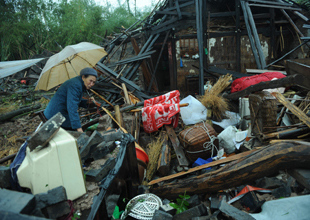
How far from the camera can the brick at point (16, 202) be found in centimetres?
100

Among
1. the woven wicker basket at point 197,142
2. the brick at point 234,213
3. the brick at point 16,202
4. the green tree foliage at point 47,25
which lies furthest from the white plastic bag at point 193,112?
the green tree foliage at point 47,25

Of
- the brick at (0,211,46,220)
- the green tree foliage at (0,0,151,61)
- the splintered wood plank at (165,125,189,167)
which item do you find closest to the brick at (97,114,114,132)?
the splintered wood plank at (165,125,189,167)

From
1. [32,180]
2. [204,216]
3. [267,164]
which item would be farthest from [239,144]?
[32,180]

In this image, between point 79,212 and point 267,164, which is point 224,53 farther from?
point 79,212

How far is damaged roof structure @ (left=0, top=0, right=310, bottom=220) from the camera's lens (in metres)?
1.46

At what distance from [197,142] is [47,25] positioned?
18.1 m

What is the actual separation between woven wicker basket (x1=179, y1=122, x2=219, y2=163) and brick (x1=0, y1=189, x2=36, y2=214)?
313cm

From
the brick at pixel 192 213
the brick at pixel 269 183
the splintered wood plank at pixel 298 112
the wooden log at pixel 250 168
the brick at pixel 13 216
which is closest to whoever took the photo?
the brick at pixel 13 216

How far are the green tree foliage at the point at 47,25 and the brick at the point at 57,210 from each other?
47.3 ft

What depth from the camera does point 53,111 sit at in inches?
125

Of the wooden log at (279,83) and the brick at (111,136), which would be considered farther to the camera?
the wooden log at (279,83)

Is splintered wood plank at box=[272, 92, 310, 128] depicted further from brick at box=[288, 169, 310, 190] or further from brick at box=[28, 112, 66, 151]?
brick at box=[28, 112, 66, 151]

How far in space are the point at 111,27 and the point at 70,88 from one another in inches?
541

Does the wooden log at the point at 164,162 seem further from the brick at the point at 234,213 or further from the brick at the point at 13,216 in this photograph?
the brick at the point at 13,216
